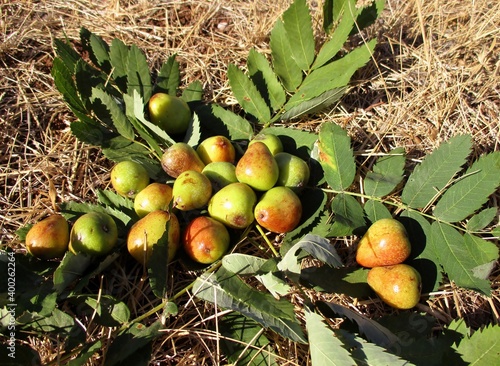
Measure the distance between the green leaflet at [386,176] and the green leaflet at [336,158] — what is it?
11cm

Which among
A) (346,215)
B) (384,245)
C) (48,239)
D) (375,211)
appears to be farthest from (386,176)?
(48,239)

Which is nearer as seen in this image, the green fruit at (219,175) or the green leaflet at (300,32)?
the green fruit at (219,175)

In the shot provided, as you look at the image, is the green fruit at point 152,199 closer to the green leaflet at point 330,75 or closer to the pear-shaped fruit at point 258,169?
the pear-shaped fruit at point 258,169

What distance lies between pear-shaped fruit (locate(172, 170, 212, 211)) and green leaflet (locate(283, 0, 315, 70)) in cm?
88

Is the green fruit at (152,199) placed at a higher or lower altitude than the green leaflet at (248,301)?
higher

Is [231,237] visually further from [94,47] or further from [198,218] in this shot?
[94,47]

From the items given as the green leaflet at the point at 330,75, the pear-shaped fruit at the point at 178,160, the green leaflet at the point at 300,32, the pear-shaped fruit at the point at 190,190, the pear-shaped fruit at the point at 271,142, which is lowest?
the pear-shaped fruit at the point at 190,190

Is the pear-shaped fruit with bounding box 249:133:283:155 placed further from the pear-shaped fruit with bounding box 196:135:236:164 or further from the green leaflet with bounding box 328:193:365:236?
the green leaflet with bounding box 328:193:365:236

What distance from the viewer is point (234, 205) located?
69.9 inches

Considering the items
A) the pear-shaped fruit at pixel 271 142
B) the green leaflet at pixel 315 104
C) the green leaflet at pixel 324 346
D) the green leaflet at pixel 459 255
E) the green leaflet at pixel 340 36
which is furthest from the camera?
the green leaflet at pixel 340 36

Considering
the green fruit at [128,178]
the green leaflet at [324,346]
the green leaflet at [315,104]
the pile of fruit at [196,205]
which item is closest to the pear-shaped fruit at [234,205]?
the pile of fruit at [196,205]

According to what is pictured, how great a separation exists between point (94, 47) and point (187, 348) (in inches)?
59.8

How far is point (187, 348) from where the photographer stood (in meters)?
1.74

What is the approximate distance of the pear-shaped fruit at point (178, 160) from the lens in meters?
1.87
